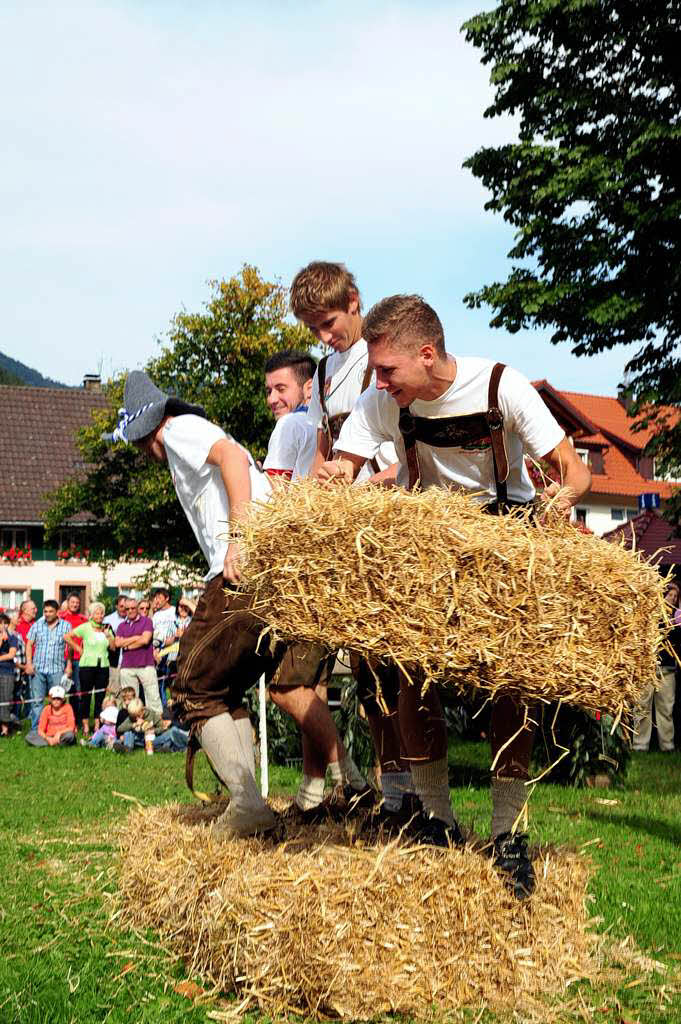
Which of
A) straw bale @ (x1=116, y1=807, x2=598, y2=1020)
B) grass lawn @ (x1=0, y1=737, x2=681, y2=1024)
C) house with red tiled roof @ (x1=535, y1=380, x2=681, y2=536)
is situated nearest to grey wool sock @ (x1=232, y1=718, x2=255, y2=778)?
straw bale @ (x1=116, y1=807, x2=598, y2=1020)

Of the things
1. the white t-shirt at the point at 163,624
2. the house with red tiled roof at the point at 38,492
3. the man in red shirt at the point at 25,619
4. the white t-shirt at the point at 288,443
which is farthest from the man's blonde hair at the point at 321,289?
the house with red tiled roof at the point at 38,492

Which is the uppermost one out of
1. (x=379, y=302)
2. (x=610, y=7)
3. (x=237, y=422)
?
(x=610, y=7)

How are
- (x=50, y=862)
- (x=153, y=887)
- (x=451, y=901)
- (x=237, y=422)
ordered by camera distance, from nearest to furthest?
(x=451, y=901) < (x=153, y=887) < (x=50, y=862) < (x=237, y=422)

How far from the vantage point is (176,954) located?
171 inches

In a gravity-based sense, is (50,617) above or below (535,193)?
below

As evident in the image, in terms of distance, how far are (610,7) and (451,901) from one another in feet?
59.7

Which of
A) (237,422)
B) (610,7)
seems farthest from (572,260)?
(237,422)

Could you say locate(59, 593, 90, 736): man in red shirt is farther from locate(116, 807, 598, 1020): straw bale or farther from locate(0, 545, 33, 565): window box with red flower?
locate(0, 545, 33, 565): window box with red flower

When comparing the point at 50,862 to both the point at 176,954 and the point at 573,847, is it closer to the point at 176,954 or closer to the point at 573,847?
the point at 176,954

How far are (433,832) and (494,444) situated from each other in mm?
1527

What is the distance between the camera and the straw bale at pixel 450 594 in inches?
144

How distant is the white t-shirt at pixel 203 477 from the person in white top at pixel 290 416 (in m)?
0.76

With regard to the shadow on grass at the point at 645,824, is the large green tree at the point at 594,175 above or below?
above

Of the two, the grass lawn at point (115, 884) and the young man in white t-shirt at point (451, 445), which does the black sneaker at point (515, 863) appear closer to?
the young man in white t-shirt at point (451, 445)
